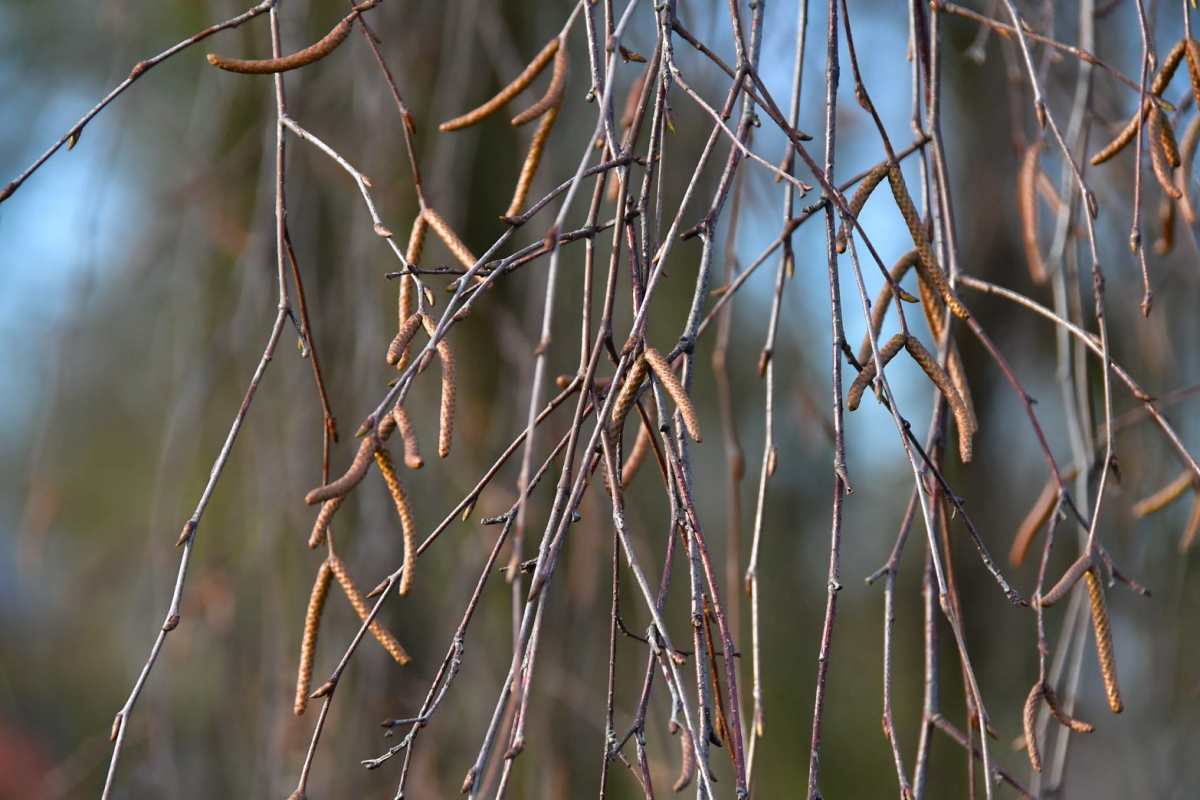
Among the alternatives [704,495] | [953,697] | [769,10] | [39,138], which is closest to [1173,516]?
[953,697]

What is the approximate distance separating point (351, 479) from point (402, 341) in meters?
0.10

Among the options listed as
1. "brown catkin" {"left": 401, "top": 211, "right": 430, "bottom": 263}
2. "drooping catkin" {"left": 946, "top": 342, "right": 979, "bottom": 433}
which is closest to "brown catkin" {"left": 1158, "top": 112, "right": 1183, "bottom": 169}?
"drooping catkin" {"left": 946, "top": 342, "right": 979, "bottom": 433}

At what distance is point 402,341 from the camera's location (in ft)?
1.58

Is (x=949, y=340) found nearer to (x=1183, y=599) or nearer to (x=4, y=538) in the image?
(x=1183, y=599)

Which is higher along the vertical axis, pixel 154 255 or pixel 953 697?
pixel 154 255

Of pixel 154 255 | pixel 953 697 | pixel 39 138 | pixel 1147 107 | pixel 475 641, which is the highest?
pixel 39 138

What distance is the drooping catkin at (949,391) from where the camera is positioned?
485 mm

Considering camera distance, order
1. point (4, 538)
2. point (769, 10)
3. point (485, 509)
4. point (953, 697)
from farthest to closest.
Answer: point (4, 538) → point (953, 697) → point (485, 509) → point (769, 10)

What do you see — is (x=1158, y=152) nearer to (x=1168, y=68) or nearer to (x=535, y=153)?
(x=1168, y=68)

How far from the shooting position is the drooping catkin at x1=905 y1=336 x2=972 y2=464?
1.59ft

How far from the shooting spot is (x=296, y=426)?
140 centimetres

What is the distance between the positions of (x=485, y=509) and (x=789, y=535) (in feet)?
2.67

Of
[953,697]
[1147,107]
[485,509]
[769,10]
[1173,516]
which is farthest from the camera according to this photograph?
[953,697]

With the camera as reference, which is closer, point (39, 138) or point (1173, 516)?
point (39, 138)
